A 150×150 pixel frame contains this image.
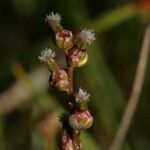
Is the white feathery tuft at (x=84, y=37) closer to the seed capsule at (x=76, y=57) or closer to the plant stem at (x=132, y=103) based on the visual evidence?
the seed capsule at (x=76, y=57)

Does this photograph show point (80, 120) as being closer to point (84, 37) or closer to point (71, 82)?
point (71, 82)

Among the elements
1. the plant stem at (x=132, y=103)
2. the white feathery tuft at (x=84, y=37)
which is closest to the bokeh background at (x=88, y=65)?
the plant stem at (x=132, y=103)

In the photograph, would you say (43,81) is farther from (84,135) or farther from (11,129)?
(84,135)

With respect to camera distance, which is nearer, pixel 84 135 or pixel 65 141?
pixel 65 141

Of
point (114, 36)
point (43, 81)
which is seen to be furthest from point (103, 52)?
point (43, 81)

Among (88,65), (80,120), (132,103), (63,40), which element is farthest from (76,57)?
(88,65)
